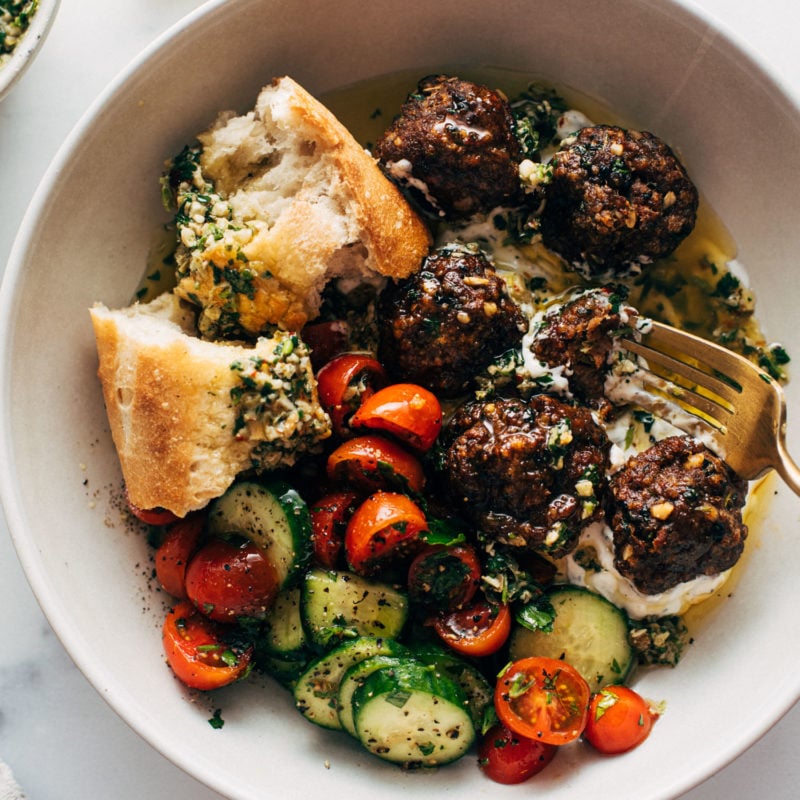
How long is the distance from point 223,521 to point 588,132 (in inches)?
83.7

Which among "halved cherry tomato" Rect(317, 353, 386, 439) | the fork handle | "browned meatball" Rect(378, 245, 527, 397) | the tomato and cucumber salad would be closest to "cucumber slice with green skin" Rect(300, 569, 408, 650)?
the tomato and cucumber salad

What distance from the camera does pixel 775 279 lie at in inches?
145

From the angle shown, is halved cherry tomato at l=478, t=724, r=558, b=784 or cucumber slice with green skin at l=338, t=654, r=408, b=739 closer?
cucumber slice with green skin at l=338, t=654, r=408, b=739

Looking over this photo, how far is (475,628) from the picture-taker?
3.45 m

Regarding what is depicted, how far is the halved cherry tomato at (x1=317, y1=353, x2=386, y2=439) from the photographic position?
346cm

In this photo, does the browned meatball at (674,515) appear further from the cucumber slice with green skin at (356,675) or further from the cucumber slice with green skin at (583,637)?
the cucumber slice with green skin at (356,675)

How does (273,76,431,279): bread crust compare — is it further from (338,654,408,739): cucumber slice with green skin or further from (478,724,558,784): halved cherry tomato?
(478,724,558,784): halved cherry tomato

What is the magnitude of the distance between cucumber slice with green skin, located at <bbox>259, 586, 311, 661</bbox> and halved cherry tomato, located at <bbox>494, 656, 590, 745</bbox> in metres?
0.80

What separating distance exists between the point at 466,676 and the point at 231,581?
1003 millimetres

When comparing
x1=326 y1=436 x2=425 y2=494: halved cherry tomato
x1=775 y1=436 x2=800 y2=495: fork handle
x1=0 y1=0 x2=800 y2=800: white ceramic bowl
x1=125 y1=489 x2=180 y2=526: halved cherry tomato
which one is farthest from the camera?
x1=125 y1=489 x2=180 y2=526: halved cherry tomato

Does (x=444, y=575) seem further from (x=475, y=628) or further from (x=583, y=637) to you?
(x=583, y=637)

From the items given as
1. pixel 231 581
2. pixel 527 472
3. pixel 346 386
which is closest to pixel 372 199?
pixel 346 386

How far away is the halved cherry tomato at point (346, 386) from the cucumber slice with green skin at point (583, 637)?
110 centimetres

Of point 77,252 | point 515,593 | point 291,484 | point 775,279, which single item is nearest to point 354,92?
point 77,252
